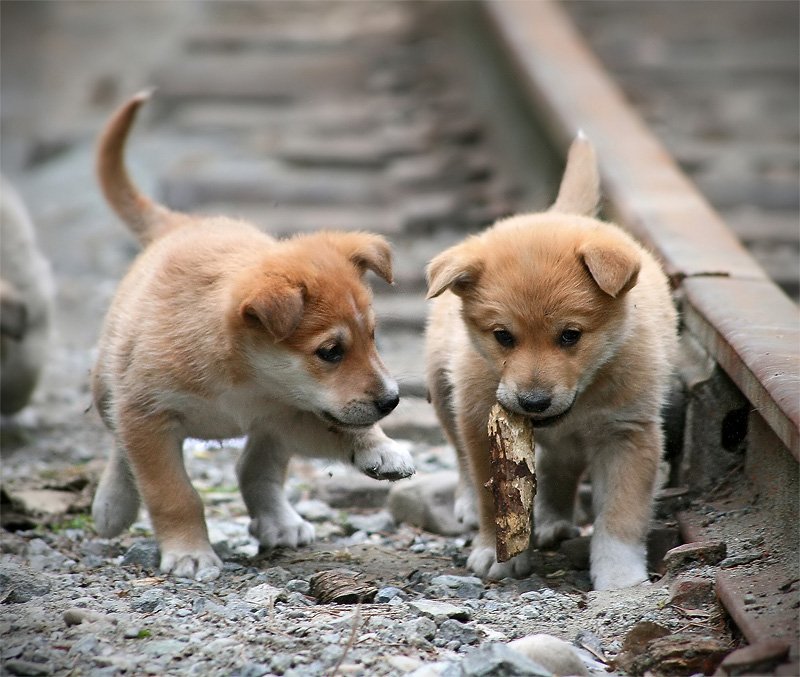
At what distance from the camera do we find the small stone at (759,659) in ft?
10.6

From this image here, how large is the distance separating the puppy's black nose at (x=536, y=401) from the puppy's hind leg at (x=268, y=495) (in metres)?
1.21

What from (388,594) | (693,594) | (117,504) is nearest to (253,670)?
(388,594)

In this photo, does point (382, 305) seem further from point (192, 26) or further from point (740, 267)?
point (192, 26)

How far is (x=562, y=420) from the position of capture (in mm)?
4555

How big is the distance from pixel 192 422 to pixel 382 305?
287 cm

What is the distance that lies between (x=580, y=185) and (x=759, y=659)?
2.92 meters

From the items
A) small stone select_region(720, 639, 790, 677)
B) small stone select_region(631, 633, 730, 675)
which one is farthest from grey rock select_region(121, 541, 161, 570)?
small stone select_region(720, 639, 790, 677)

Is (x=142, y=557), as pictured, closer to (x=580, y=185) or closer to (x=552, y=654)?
(x=552, y=654)

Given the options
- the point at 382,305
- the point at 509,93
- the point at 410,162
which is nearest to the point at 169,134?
the point at 410,162

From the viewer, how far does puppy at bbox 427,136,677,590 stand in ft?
14.5

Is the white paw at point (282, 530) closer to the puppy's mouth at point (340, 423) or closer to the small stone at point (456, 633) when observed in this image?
the puppy's mouth at point (340, 423)

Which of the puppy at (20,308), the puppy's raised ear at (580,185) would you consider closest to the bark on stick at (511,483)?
the puppy's raised ear at (580,185)

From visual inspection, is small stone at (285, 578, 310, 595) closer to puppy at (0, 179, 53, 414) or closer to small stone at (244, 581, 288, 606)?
small stone at (244, 581, 288, 606)

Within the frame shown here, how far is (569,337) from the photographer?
4477 mm
